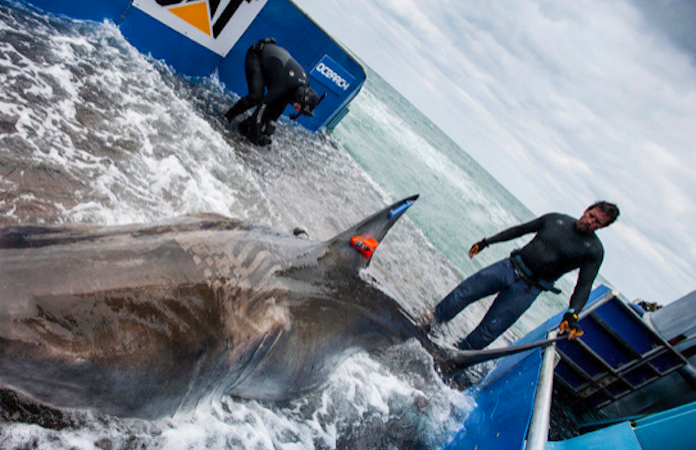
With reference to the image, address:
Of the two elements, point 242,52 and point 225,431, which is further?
point 242,52

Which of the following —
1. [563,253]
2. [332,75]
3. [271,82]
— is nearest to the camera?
[563,253]

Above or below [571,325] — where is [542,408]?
below

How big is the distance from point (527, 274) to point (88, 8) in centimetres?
706

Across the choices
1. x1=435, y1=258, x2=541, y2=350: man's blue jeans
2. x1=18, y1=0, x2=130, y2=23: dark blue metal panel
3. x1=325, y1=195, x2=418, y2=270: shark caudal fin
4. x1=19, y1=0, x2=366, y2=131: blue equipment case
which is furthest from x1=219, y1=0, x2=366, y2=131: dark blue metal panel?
x1=435, y1=258, x2=541, y2=350: man's blue jeans

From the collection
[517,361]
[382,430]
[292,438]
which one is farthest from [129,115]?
[517,361]

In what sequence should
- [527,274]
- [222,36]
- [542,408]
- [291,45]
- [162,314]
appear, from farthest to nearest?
1. [291,45]
2. [222,36]
3. [527,274]
4. [542,408]
5. [162,314]

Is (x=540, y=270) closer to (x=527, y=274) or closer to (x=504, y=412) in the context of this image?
(x=527, y=274)

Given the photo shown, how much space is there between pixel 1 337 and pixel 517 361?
432cm

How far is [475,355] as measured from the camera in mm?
3959

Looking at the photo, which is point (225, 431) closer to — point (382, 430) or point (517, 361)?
point (382, 430)

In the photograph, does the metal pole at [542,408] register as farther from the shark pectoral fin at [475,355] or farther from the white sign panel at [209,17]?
the white sign panel at [209,17]

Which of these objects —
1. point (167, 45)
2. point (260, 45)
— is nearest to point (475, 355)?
point (260, 45)

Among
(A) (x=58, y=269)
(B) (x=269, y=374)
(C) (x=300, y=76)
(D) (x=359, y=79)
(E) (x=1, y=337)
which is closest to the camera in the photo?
(E) (x=1, y=337)

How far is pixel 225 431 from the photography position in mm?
2547
